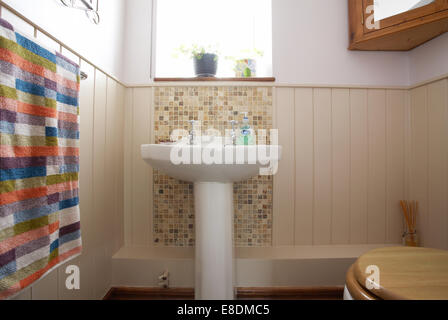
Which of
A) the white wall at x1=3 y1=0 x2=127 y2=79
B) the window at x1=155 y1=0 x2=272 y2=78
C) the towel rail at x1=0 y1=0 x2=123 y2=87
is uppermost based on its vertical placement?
the window at x1=155 y1=0 x2=272 y2=78

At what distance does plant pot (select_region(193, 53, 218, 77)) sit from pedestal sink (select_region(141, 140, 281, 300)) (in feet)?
2.28

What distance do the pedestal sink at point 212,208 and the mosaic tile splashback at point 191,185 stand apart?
0.45m

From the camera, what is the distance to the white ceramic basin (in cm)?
92

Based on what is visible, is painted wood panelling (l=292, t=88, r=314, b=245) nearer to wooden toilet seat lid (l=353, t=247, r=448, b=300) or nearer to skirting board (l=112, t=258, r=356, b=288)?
skirting board (l=112, t=258, r=356, b=288)

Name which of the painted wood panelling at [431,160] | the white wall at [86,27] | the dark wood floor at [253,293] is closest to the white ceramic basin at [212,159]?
the white wall at [86,27]

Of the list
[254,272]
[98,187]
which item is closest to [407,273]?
[254,272]

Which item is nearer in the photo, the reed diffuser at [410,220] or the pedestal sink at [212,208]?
the pedestal sink at [212,208]

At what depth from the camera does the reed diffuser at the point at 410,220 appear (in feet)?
4.97

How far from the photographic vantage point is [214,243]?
3.48 feet

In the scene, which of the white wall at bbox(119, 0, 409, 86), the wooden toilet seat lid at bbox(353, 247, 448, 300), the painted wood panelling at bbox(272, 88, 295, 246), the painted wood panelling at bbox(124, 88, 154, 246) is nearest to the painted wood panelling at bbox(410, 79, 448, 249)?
the white wall at bbox(119, 0, 409, 86)

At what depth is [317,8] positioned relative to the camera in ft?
5.23

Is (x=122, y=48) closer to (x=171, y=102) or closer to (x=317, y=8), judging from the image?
(x=171, y=102)

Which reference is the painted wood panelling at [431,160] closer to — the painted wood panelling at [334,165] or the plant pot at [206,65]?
the painted wood panelling at [334,165]

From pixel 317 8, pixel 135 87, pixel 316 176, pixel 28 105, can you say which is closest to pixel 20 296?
pixel 28 105
